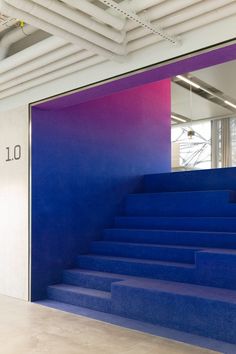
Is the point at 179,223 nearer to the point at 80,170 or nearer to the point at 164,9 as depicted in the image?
the point at 80,170

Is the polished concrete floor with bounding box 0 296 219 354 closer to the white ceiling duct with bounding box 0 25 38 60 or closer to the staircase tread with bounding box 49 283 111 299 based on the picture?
the staircase tread with bounding box 49 283 111 299

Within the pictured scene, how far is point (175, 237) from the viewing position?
18.0ft

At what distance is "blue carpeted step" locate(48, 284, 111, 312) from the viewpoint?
15.6ft

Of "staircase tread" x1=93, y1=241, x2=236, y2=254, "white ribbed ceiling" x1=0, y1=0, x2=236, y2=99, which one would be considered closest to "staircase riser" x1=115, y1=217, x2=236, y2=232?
"staircase tread" x1=93, y1=241, x2=236, y2=254

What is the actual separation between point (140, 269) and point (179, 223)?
1096 mm

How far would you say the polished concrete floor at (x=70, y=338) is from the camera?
3518mm

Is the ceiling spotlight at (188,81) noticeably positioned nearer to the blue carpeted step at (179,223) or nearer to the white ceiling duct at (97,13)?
the blue carpeted step at (179,223)

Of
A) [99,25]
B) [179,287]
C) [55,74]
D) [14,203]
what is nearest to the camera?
[99,25]

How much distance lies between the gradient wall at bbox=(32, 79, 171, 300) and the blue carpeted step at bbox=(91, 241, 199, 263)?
1.08 ft

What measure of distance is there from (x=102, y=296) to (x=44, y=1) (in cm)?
328

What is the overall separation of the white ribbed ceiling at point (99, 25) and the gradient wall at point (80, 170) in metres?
1.26

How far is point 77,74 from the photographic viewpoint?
190 inches

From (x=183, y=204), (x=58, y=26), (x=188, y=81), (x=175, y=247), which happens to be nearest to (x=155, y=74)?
(x=58, y=26)

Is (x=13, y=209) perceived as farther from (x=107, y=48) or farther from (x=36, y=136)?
(x=107, y=48)
